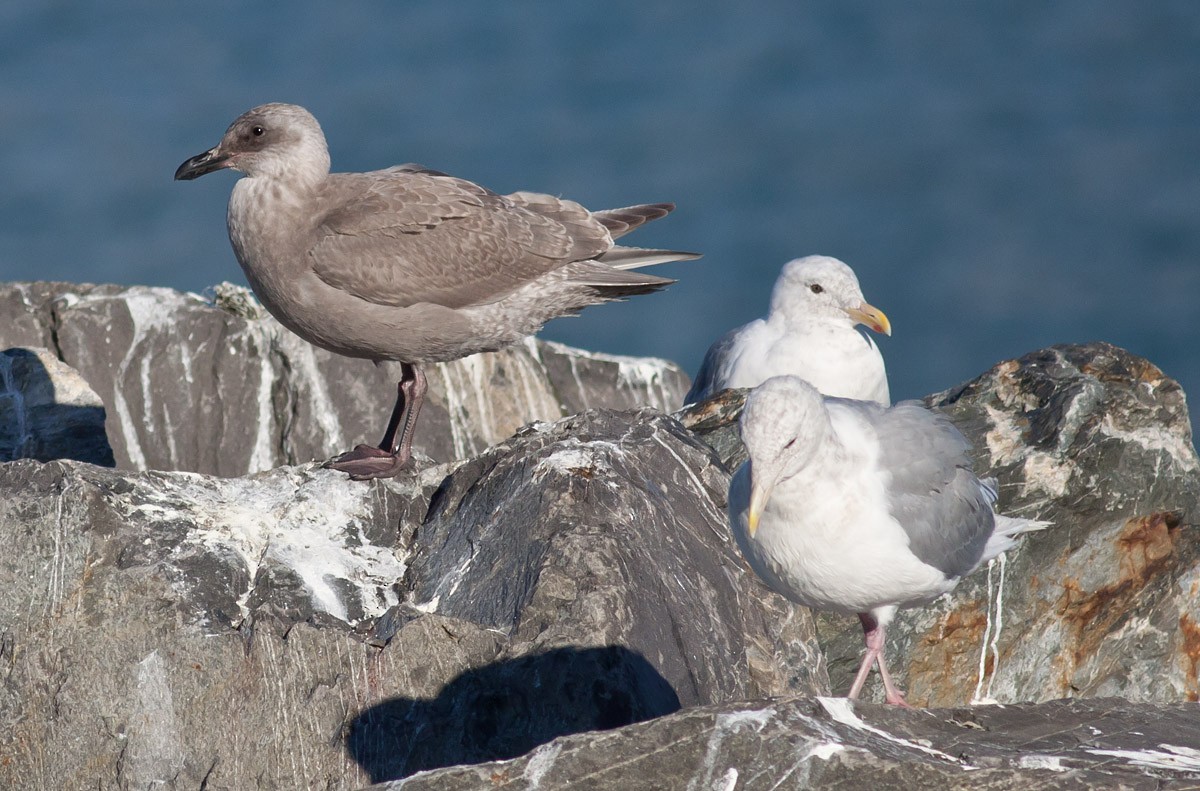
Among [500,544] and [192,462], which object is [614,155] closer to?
[192,462]

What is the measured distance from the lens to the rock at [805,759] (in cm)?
379

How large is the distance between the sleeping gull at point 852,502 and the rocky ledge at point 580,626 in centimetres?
52

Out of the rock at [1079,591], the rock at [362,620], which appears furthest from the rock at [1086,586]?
the rock at [362,620]

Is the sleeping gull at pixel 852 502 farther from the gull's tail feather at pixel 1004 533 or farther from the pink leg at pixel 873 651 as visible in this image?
the gull's tail feather at pixel 1004 533

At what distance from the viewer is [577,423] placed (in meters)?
6.52

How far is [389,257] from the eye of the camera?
750cm

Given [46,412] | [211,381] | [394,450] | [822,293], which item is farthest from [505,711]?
[211,381]

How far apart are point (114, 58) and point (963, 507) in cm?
2180

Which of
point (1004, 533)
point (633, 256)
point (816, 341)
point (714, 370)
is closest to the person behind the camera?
point (1004, 533)

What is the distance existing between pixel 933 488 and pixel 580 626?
4.54 feet

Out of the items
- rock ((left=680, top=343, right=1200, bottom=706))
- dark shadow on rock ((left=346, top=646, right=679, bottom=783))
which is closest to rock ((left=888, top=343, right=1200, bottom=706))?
rock ((left=680, top=343, right=1200, bottom=706))

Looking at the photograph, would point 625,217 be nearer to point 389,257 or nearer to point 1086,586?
point 389,257

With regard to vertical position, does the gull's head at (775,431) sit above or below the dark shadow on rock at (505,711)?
above

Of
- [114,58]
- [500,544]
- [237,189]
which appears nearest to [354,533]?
[500,544]
